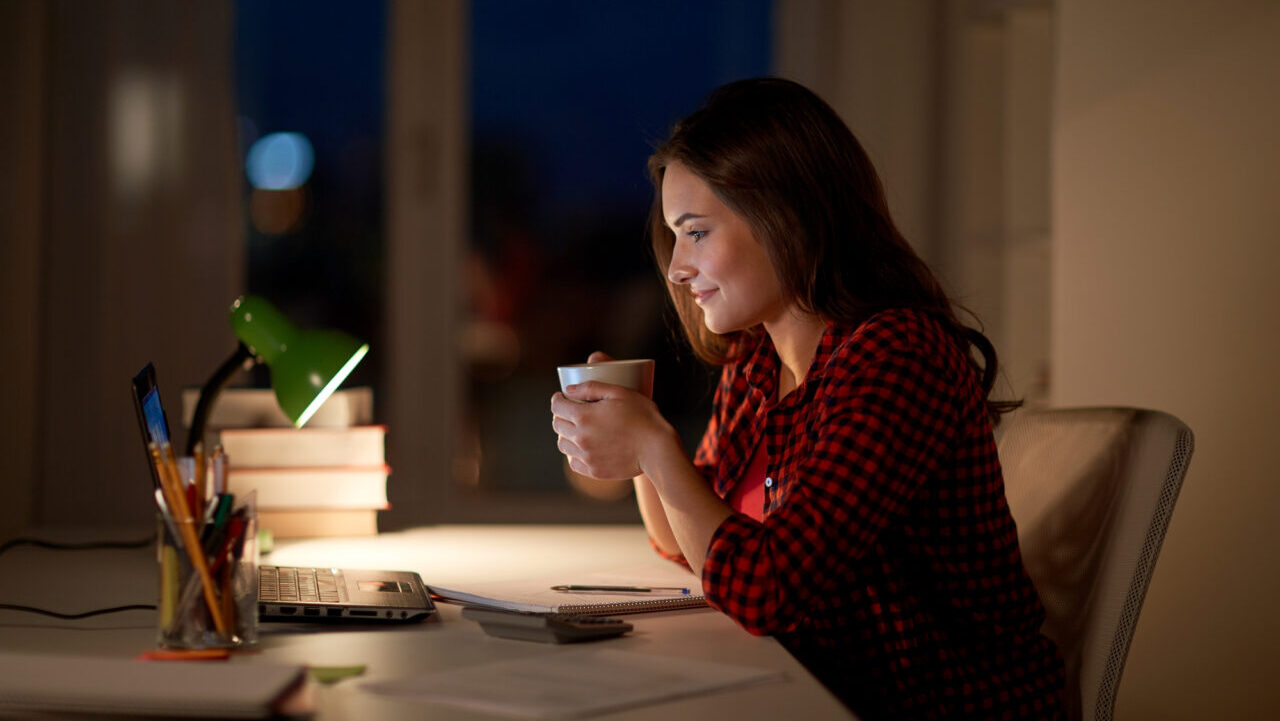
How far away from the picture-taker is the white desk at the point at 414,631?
0.87 metres

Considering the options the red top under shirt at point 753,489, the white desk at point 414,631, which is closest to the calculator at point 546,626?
the white desk at point 414,631

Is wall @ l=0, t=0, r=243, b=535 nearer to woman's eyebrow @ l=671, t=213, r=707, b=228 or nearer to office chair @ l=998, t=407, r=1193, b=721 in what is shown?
woman's eyebrow @ l=671, t=213, r=707, b=228

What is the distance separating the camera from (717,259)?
1.39 m

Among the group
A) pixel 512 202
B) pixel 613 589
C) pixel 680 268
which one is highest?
pixel 512 202

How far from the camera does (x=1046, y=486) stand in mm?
1421

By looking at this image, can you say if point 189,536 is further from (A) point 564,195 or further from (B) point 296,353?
(A) point 564,195

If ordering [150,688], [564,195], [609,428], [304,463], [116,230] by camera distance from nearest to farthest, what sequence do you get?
[150,688]
[609,428]
[304,463]
[116,230]
[564,195]

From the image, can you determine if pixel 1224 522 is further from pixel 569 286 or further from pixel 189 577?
pixel 569 286

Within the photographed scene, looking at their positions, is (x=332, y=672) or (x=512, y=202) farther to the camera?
(x=512, y=202)

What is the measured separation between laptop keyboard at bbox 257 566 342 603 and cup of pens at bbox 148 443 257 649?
0.46 feet

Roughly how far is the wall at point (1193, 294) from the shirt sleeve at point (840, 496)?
3.29 feet

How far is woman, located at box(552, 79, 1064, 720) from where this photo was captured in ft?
3.67

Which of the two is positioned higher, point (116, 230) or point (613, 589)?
point (116, 230)

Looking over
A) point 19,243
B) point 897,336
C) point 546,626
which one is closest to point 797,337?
point 897,336
